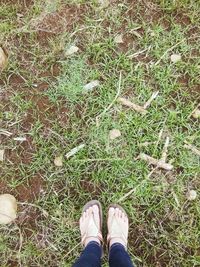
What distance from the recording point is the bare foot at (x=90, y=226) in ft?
8.64

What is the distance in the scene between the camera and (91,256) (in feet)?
7.95

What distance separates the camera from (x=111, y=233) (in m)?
2.69

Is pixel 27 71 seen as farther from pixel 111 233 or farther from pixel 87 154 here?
pixel 111 233

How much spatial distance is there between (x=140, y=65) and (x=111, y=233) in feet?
3.60

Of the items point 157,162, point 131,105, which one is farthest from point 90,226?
point 131,105

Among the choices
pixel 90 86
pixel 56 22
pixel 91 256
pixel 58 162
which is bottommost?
pixel 91 256

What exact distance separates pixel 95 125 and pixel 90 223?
0.62 m

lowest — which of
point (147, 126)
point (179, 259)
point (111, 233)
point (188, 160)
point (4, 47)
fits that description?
point (179, 259)

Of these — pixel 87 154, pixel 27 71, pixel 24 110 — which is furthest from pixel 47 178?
pixel 27 71

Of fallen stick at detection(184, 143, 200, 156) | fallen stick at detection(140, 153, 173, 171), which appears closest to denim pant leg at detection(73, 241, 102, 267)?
fallen stick at detection(140, 153, 173, 171)

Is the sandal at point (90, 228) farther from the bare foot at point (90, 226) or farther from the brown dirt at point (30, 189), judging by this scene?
the brown dirt at point (30, 189)

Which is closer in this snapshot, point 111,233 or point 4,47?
point 111,233

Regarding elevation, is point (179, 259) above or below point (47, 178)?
below

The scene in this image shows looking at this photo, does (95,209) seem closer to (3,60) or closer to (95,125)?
(95,125)
